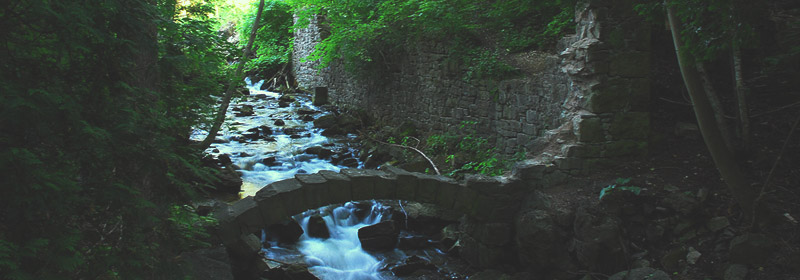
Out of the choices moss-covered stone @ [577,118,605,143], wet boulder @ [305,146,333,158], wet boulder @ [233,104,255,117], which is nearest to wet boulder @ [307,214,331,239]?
wet boulder @ [305,146,333,158]

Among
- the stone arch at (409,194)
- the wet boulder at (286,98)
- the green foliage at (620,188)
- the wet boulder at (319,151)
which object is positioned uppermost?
the wet boulder at (286,98)

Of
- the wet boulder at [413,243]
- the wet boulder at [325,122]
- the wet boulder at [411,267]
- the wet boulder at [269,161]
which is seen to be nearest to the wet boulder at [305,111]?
the wet boulder at [325,122]

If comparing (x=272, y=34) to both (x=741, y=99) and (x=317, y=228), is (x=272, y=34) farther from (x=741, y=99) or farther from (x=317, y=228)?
(x=741, y=99)

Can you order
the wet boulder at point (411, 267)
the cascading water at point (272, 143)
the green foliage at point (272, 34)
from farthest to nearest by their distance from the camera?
the green foliage at point (272, 34)
the cascading water at point (272, 143)
the wet boulder at point (411, 267)

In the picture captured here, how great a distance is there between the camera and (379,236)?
692cm

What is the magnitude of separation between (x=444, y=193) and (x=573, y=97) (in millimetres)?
2004

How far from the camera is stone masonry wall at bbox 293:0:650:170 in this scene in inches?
233

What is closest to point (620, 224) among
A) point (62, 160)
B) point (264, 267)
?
point (264, 267)

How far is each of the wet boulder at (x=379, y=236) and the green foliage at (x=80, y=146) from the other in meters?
3.95

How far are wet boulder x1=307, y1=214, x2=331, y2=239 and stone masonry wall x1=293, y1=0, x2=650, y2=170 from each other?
2977 mm

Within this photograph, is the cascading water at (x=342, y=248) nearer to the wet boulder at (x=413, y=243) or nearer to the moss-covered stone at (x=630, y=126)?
the wet boulder at (x=413, y=243)

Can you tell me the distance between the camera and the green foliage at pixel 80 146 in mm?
1979

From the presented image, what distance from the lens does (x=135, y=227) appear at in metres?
2.58

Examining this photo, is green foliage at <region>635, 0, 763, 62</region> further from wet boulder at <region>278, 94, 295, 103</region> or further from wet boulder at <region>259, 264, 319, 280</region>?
wet boulder at <region>278, 94, 295, 103</region>
